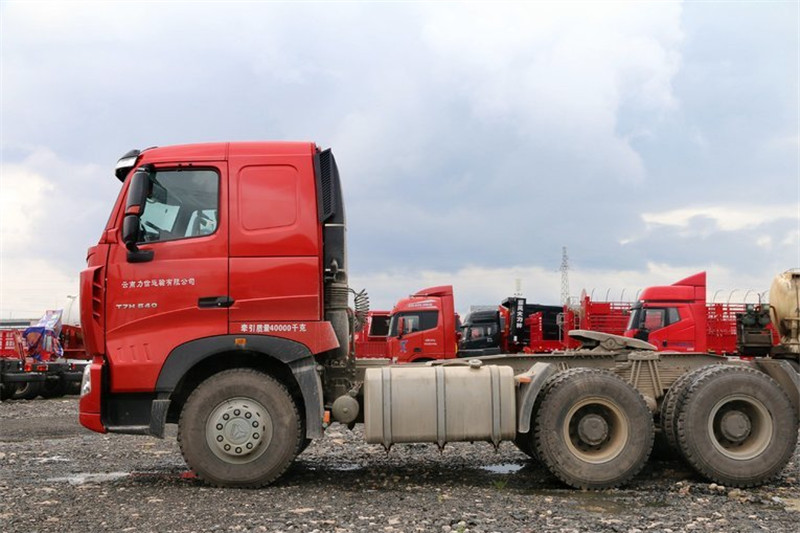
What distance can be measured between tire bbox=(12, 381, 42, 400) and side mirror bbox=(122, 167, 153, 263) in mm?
17432

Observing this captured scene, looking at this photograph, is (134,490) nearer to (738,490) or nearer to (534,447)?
(534,447)

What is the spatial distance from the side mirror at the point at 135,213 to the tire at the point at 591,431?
430 centimetres

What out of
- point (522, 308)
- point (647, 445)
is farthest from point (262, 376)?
point (522, 308)

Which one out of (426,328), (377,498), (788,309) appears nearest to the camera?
(377,498)

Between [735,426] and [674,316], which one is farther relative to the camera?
[674,316]

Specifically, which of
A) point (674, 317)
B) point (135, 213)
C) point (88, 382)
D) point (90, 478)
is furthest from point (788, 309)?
point (674, 317)

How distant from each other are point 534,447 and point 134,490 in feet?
13.2

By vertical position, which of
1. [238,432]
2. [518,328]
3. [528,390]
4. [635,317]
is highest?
[635,317]

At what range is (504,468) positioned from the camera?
9.44m

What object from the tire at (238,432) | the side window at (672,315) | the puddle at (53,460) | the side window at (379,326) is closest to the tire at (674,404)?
the tire at (238,432)

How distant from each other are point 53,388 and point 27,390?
0.84m

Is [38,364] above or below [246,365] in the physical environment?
below

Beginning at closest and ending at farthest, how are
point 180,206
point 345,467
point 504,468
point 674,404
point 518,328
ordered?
point 180,206, point 674,404, point 504,468, point 345,467, point 518,328

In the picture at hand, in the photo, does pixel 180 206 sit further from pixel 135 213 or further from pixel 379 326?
pixel 379 326
